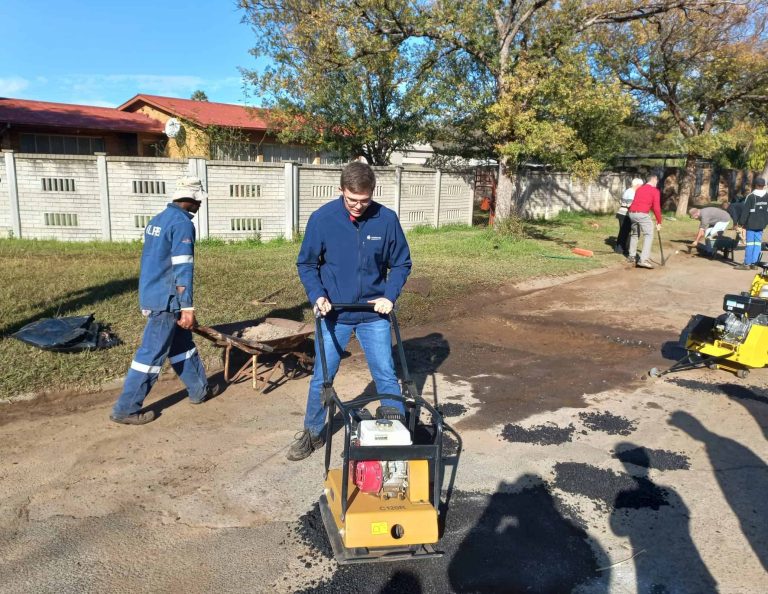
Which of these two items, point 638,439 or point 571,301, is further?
point 571,301

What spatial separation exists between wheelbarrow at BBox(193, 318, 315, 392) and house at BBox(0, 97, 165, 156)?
1842cm

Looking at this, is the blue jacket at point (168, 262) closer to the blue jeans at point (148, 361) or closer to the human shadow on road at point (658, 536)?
the blue jeans at point (148, 361)

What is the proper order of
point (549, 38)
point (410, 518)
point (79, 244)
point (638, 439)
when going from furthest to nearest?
point (549, 38)
point (79, 244)
point (638, 439)
point (410, 518)

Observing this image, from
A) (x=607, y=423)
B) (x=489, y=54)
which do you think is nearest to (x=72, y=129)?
(x=489, y=54)

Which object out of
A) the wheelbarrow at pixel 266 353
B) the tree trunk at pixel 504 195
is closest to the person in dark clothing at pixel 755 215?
the tree trunk at pixel 504 195

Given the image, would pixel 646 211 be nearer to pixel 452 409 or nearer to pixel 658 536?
pixel 452 409

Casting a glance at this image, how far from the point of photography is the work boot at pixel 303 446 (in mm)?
4199

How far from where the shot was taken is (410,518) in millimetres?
2959

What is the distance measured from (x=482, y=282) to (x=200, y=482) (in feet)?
24.2

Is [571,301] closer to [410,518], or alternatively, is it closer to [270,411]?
[270,411]

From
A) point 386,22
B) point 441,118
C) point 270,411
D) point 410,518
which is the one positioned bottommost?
point 270,411

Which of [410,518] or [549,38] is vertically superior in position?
[549,38]


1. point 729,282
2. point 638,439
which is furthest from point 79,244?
point 729,282

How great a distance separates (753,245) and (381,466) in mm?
12392
